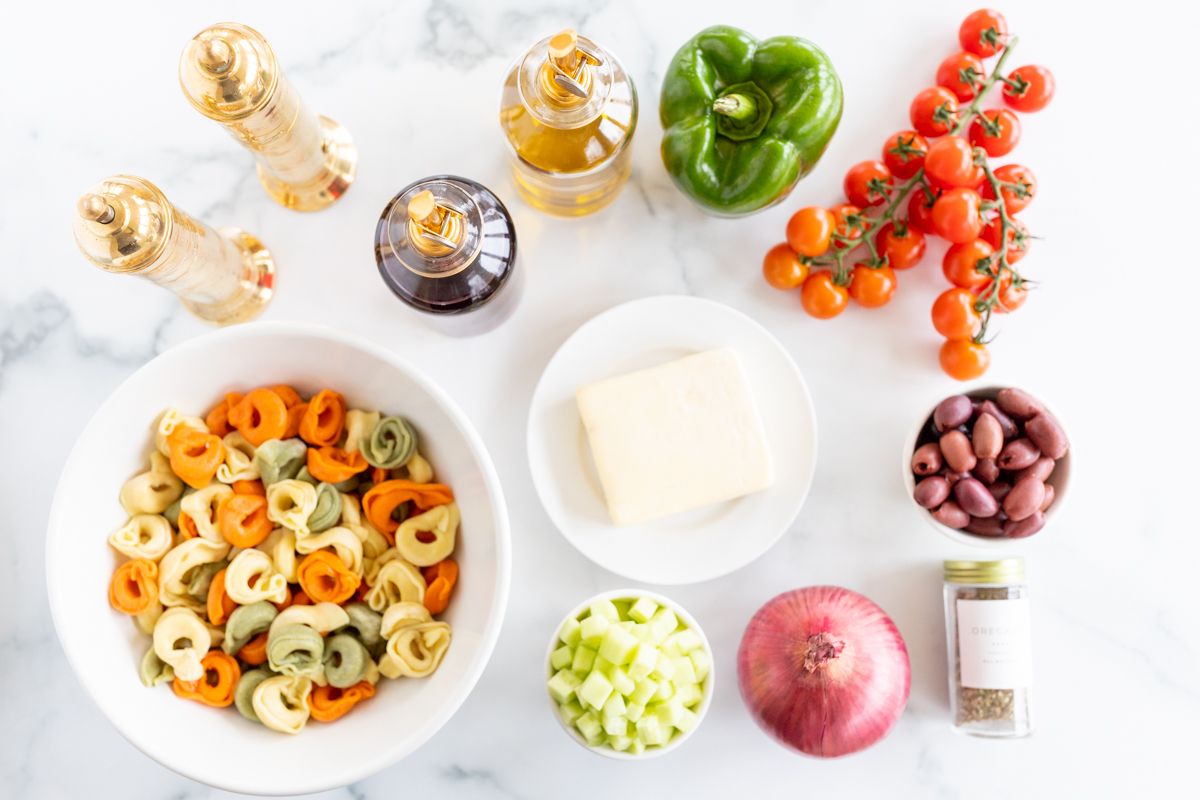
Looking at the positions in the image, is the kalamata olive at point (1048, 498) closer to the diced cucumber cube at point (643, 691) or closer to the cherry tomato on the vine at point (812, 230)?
the cherry tomato on the vine at point (812, 230)

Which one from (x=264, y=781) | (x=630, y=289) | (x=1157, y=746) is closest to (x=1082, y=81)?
(x=630, y=289)

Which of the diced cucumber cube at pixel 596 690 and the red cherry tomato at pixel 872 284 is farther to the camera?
the red cherry tomato at pixel 872 284

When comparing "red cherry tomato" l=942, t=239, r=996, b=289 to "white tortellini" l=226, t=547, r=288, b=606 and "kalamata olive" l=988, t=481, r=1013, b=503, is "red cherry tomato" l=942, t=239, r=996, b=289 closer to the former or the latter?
"kalamata olive" l=988, t=481, r=1013, b=503

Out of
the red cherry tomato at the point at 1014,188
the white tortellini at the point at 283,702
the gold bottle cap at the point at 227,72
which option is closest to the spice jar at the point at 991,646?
the red cherry tomato at the point at 1014,188

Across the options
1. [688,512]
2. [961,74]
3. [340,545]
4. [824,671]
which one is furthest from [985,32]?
[340,545]

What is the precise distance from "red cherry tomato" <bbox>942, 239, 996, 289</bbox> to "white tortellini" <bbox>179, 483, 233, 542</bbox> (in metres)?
0.99

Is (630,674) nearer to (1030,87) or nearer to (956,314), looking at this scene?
(956,314)

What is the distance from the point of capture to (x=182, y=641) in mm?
1069

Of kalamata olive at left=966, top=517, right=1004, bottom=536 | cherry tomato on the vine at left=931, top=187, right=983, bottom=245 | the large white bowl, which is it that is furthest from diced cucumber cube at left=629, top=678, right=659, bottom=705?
cherry tomato on the vine at left=931, top=187, right=983, bottom=245

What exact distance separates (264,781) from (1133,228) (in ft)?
4.53

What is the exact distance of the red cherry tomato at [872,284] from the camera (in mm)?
1234

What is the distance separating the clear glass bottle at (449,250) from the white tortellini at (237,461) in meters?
0.27

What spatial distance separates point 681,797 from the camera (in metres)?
1.27

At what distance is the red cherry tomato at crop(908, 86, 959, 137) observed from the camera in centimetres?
121
